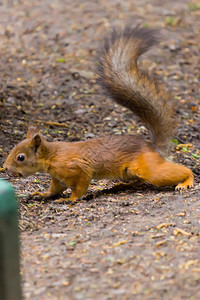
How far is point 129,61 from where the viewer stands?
5469 mm

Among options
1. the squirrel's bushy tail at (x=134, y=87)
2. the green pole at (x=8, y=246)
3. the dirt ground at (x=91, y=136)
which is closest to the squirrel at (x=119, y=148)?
the squirrel's bushy tail at (x=134, y=87)

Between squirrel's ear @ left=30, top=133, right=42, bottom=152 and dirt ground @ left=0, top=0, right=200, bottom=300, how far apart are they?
1.87 ft

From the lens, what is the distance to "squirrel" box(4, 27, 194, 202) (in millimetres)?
4883

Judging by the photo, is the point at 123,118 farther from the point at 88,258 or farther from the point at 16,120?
the point at 88,258

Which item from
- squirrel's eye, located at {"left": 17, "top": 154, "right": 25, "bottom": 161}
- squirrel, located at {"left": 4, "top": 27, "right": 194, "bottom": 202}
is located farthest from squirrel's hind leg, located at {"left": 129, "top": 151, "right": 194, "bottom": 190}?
squirrel's eye, located at {"left": 17, "top": 154, "right": 25, "bottom": 161}

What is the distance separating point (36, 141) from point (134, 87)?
126 cm

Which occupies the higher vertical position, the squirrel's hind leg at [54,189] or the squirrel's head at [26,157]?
the squirrel's head at [26,157]

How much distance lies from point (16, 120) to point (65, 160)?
2259 millimetres

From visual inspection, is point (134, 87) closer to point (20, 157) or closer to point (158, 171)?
point (158, 171)

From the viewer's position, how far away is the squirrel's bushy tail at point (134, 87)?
534 cm

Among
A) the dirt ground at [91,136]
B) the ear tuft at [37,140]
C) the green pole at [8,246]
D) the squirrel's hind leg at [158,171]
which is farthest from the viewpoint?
the squirrel's hind leg at [158,171]

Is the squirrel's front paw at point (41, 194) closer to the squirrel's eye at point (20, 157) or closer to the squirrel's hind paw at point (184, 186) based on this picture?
the squirrel's eye at point (20, 157)

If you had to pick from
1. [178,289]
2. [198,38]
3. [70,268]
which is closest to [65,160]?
[70,268]

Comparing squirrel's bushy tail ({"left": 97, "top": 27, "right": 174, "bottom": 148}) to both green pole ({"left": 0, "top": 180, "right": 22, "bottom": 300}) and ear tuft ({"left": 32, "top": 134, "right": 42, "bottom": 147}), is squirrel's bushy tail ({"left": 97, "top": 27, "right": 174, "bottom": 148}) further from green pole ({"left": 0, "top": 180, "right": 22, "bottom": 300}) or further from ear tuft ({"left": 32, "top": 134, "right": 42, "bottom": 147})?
green pole ({"left": 0, "top": 180, "right": 22, "bottom": 300})
